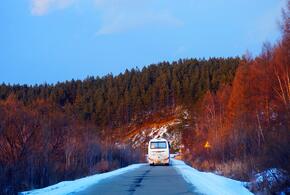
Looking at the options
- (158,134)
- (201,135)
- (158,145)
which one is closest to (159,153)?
(158,145)

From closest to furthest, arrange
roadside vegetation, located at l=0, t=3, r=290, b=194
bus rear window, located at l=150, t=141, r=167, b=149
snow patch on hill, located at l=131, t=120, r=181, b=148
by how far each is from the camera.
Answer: roadside vegetation, located at l=0, t=3, r=290, b=194, bus rear window, located at l=150, t=141, r=167, b=149, snow patch on hill, located at l=131, t=120, r=181, b=148

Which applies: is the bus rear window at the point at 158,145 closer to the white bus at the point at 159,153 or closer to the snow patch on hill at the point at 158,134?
the white bus at the point at 159,153

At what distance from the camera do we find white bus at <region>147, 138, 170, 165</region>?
45125 millimetres

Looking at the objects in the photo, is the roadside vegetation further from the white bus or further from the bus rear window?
the bus rear window

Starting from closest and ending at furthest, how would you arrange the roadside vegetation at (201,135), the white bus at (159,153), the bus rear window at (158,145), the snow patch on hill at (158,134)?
the roadside vegetation at (201,135), the white bus at (159,153), the bus rear window at (158,145), the snow patch on hill at (158,134)

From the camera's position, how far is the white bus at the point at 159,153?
45125 millimetres

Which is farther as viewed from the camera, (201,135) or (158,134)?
(158,134)

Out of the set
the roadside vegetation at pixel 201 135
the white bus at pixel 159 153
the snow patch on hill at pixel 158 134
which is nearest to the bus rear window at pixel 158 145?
the white bus at pixel 159 153

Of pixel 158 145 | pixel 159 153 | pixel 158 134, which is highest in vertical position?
pixel 158 134

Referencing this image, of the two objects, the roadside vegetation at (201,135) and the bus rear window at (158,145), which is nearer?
the roadside vegetation at (201,135)

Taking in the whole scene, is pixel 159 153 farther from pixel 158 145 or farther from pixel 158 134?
pixel 158 134

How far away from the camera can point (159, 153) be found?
149 ft

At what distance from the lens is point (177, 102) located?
479 ft

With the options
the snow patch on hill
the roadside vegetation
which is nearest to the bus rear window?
the roadside vegetation
